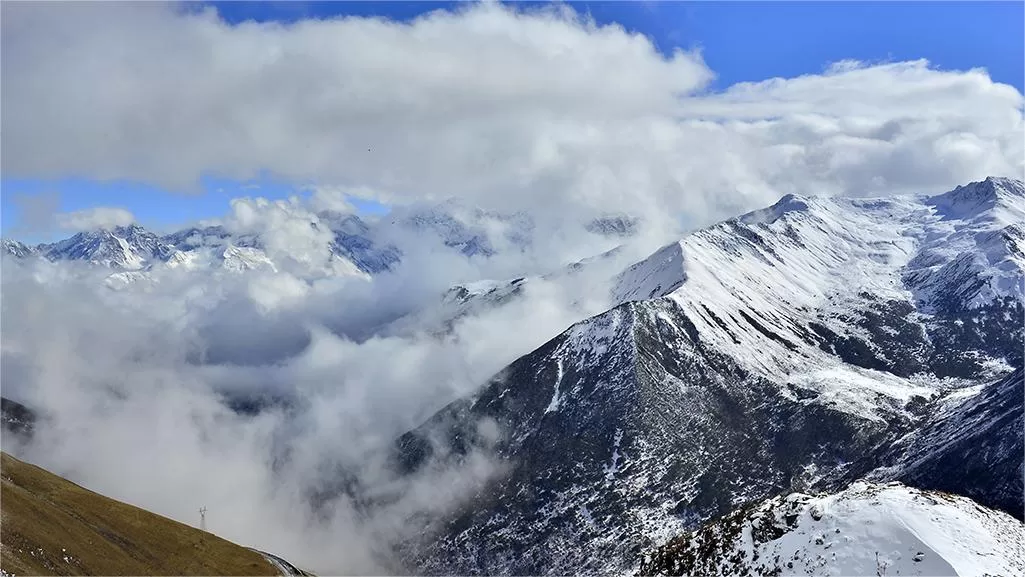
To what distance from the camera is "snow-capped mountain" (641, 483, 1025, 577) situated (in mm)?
65938

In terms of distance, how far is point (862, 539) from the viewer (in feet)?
225

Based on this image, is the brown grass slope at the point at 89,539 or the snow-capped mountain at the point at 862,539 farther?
the brown grass slope at the point at 89,539

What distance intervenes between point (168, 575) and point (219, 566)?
43.1ft

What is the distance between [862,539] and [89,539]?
129 metres

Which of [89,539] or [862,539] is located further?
[89,539]

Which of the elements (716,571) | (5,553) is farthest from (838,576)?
(5,553)

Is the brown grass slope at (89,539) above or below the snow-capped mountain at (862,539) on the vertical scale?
above

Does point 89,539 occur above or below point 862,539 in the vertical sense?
above

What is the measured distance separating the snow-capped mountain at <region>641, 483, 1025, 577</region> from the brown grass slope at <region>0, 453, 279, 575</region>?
93.9m

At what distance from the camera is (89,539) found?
134125 mm

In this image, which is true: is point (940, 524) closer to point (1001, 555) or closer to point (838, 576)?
point (1001, 555)

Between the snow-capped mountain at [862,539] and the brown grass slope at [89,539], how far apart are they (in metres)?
93.9

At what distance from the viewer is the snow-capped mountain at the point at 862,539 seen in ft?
216

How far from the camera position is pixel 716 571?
240ft
